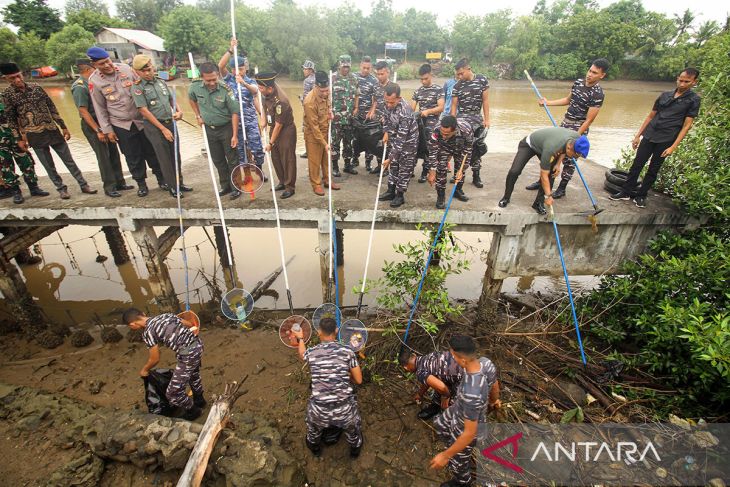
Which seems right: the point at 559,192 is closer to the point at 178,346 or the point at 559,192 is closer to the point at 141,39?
the point at 178,346

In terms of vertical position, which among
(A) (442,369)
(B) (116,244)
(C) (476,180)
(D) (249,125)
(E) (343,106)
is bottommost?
(B) (116,244)

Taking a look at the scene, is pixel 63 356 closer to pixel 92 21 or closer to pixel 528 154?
pixel 528 154

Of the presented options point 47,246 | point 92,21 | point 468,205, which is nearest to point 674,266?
point 468,205

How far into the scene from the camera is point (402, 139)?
5457 mm

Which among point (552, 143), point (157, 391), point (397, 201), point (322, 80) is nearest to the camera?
point (157, 391)

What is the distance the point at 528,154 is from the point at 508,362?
3.12 metres

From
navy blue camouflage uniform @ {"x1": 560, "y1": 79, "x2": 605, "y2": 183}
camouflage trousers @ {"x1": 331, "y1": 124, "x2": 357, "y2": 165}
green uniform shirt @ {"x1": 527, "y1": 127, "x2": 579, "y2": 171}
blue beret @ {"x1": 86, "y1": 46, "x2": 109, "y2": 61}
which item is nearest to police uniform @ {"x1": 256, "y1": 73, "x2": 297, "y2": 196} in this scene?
camouflage trousers @ {"x1": 331, "y1": 124, "x2": 357, "y2": 165}

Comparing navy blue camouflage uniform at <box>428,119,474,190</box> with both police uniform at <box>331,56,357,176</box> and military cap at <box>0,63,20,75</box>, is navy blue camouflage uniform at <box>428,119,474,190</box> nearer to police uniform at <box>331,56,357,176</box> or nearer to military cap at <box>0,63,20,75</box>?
police uniform at <box>331,56,357,176</box>

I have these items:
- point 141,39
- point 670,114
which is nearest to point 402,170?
point 670,114

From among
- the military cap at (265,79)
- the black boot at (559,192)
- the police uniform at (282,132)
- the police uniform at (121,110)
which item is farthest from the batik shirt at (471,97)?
the police uniform at (121,110)

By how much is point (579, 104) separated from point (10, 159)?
8849 millimetres

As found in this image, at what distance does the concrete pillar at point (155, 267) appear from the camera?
232 inches

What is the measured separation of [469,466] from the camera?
3.40 m

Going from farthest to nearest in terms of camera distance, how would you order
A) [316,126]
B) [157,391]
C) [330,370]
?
[316,126]
[157,391]
[330,370]
